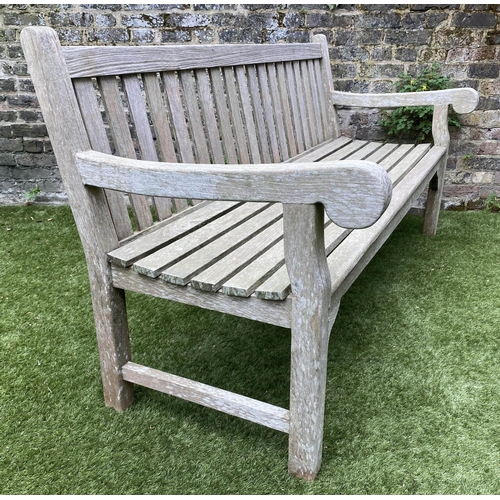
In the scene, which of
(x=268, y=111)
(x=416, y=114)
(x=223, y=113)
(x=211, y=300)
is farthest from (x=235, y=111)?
(x=416, y=114)

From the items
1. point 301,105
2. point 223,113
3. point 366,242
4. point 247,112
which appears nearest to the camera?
point 366,242

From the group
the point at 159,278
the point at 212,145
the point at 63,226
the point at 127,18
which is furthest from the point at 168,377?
the point at 127,18

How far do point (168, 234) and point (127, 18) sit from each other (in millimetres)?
2437

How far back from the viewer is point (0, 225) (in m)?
3.48

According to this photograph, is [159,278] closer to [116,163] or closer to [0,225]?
[116,163]

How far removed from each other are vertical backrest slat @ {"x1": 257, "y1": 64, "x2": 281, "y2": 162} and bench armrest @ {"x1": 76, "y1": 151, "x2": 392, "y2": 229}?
1.16 m

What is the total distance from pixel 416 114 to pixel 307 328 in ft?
8.57

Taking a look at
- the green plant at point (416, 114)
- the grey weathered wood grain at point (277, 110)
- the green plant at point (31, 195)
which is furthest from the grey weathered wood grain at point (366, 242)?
the green plant at point (31, 195)

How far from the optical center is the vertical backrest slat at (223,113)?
6.49ft

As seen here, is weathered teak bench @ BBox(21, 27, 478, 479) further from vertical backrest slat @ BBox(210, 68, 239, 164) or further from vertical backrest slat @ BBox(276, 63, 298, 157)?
vertical backrest slat @ BBox(276, 63, 298, 157)

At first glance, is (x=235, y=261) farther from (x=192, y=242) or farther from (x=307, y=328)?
(x=307, y=328)

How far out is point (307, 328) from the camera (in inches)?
49.8

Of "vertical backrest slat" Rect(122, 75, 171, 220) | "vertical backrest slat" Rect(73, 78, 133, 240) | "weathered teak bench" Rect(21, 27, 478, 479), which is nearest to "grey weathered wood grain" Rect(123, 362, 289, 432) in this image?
"weathered teak bench" Rect(21, 27, 478, 479)

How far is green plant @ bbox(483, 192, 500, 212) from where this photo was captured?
361 cm
